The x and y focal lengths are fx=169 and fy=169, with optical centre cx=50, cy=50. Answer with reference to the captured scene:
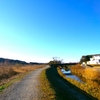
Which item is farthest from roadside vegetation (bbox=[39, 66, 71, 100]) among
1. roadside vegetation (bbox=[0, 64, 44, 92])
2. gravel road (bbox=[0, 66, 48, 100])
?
roadside vegetation (bbox=[0, 64, 44, 92])

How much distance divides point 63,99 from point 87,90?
8.03 m

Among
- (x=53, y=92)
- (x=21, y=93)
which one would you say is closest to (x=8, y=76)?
(x=21, y=93)

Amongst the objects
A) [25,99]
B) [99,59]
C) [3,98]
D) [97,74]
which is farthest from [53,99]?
[99,59]

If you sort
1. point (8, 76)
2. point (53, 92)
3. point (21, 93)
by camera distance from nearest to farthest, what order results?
Result: point (21, 93), point (53, 92), point (8, 76)

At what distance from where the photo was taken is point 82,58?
142875 millimetres

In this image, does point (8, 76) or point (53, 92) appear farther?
point (8, 76)

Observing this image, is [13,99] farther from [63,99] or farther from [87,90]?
[87,90]

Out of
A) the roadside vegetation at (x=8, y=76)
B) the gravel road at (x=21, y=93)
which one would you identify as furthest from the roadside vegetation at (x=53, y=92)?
the roadside vegetation at (x=8, y=76)

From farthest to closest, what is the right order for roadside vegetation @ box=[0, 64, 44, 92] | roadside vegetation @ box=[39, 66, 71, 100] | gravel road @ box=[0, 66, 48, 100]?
roadside vegetation @ box=[0, 64, 44, 92]
roadside vegetation @ box=[39, 66, 71, 100]
gravel road @ box=[0, 66, 48, 100]

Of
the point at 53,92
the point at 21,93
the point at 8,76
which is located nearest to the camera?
the point at 21,93

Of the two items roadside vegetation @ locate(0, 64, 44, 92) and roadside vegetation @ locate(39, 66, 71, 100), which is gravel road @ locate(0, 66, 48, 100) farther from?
roadside vegetation @ locate(0, 64, 44, 92)

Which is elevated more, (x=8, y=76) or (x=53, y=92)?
(x=8, y=76)

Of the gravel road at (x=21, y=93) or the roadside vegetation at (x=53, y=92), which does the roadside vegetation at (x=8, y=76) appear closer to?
the gravel road at (x=21, y=93)

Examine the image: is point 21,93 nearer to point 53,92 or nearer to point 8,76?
point 53,92
